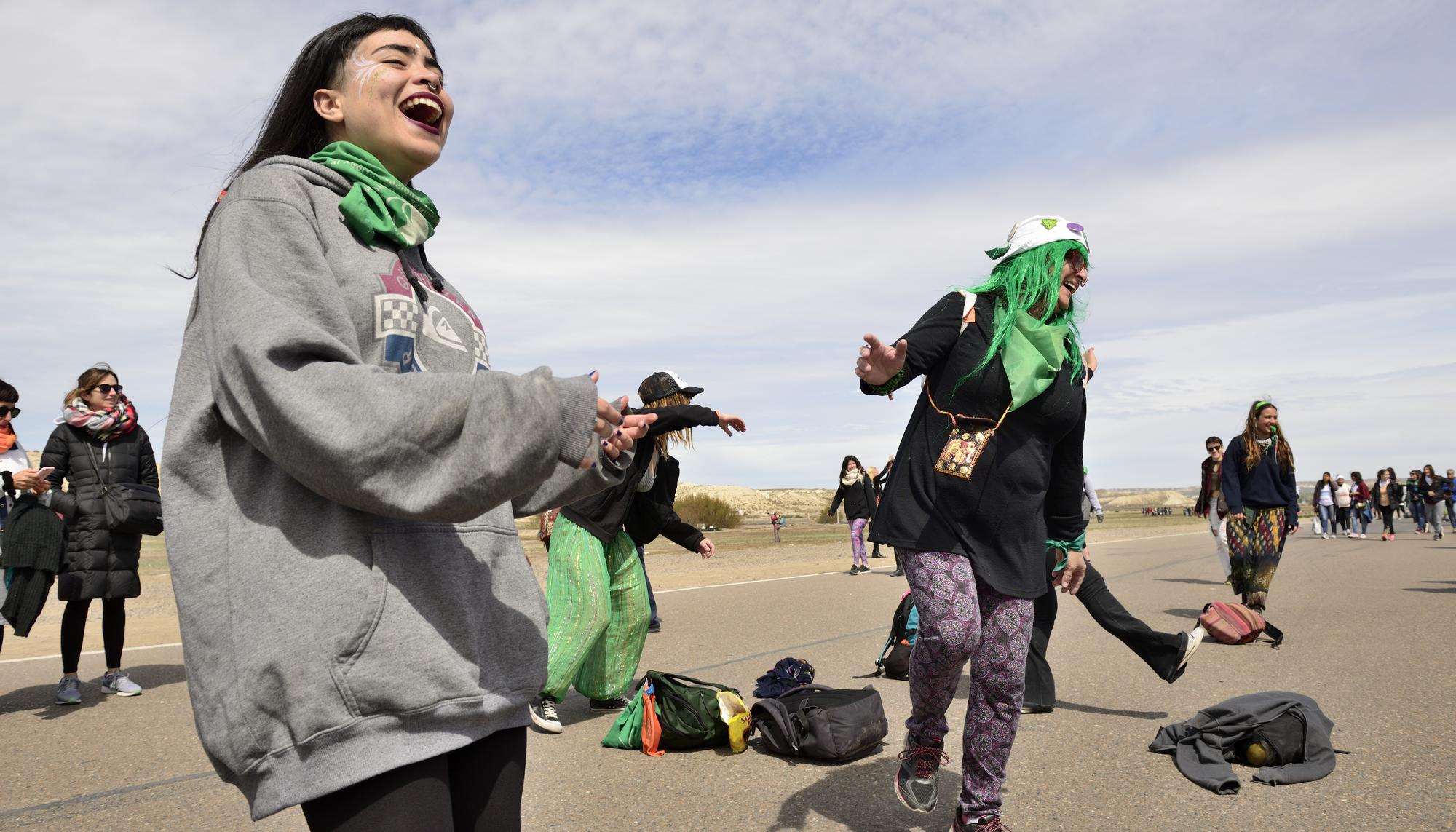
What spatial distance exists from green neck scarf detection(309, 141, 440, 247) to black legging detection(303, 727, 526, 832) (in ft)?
2.77

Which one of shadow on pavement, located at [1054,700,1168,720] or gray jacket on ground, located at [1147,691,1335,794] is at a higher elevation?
gray jacket on ground, located at [1147,691,1335,794]

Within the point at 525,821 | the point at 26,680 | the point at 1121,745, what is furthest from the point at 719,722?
the point at 26,680

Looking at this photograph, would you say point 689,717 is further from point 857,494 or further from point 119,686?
point 857,494

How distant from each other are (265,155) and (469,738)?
3.80ft

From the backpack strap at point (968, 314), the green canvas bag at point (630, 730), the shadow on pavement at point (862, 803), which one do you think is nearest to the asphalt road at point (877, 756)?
the shadow on pavement at point (862, 803)

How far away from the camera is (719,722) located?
5.71 meters

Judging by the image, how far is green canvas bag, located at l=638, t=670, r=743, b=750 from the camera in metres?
5.68

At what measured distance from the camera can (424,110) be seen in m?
1.97

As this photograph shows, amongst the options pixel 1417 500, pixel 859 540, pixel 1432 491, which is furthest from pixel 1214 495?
pixel 1417 500

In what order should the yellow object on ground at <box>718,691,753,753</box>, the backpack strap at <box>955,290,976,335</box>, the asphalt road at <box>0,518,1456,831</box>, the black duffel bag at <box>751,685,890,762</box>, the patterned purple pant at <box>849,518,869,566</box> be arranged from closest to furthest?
the backpack strap at <box>955,290,976,335</box>
the asphalt road at <box>0,518,1456,831</box>
the black duffel bag at <box>751,685,890,762</box>
the yellow object on ground at <box>718,691,753,753</box>
the patterned purple pant at <box>849,518,869,566</box>

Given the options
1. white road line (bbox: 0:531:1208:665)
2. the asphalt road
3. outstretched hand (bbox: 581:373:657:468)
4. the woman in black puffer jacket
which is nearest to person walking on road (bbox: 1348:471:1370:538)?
white road line (bbox: 0:531:1208:665)

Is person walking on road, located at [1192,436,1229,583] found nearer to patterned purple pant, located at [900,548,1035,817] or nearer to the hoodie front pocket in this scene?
patterned purple pant, located at [900,548,1035,817]

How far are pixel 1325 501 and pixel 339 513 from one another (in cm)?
3686

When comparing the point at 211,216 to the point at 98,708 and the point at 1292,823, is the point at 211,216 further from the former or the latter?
the point at 98,708
